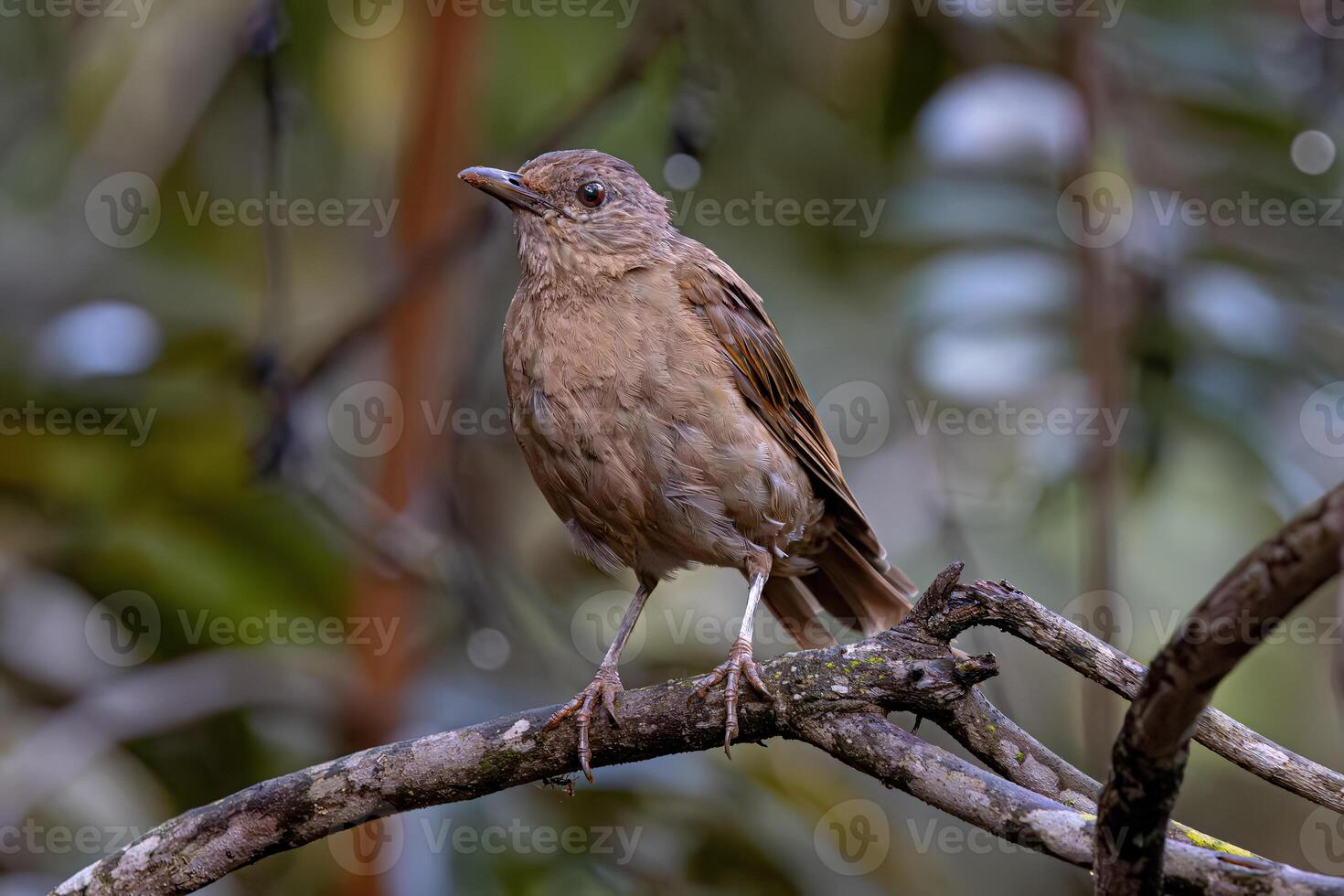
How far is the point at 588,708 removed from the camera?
3.36 m

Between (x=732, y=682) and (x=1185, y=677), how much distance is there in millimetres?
1501

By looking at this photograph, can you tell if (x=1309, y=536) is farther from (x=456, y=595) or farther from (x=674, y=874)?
(x=674, y=874)

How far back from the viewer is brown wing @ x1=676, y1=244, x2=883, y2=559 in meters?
4.19

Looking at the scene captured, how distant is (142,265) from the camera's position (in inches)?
259

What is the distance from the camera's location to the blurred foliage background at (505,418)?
209 inches

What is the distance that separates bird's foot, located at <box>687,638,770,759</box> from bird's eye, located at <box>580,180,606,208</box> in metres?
1.83

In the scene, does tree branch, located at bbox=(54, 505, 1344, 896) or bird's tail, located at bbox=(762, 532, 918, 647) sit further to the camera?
bird's tail, located at bbox=(762, 532, 918, 647)

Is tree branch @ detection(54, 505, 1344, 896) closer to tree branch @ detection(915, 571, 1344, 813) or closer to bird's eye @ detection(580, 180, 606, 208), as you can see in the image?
tree branch @ detection(915, 571, 1344, 813)

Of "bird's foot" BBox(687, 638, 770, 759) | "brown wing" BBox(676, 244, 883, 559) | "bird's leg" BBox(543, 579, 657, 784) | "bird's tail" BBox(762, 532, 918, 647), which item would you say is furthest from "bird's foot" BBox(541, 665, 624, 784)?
"bird's tail" BBox(762, 532, 918, 647)

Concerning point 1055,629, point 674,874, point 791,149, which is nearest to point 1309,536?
point 1055,629

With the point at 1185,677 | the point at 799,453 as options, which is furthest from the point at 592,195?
the point at 1185,677

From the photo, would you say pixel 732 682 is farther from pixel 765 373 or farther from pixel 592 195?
pixel 592 195

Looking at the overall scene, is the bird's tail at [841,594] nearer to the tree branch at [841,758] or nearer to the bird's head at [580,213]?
the bird's head at [580,213]

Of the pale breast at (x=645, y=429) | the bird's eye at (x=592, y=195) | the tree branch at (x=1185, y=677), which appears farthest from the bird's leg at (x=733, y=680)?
the bird's eye at (x=592, y=195)
